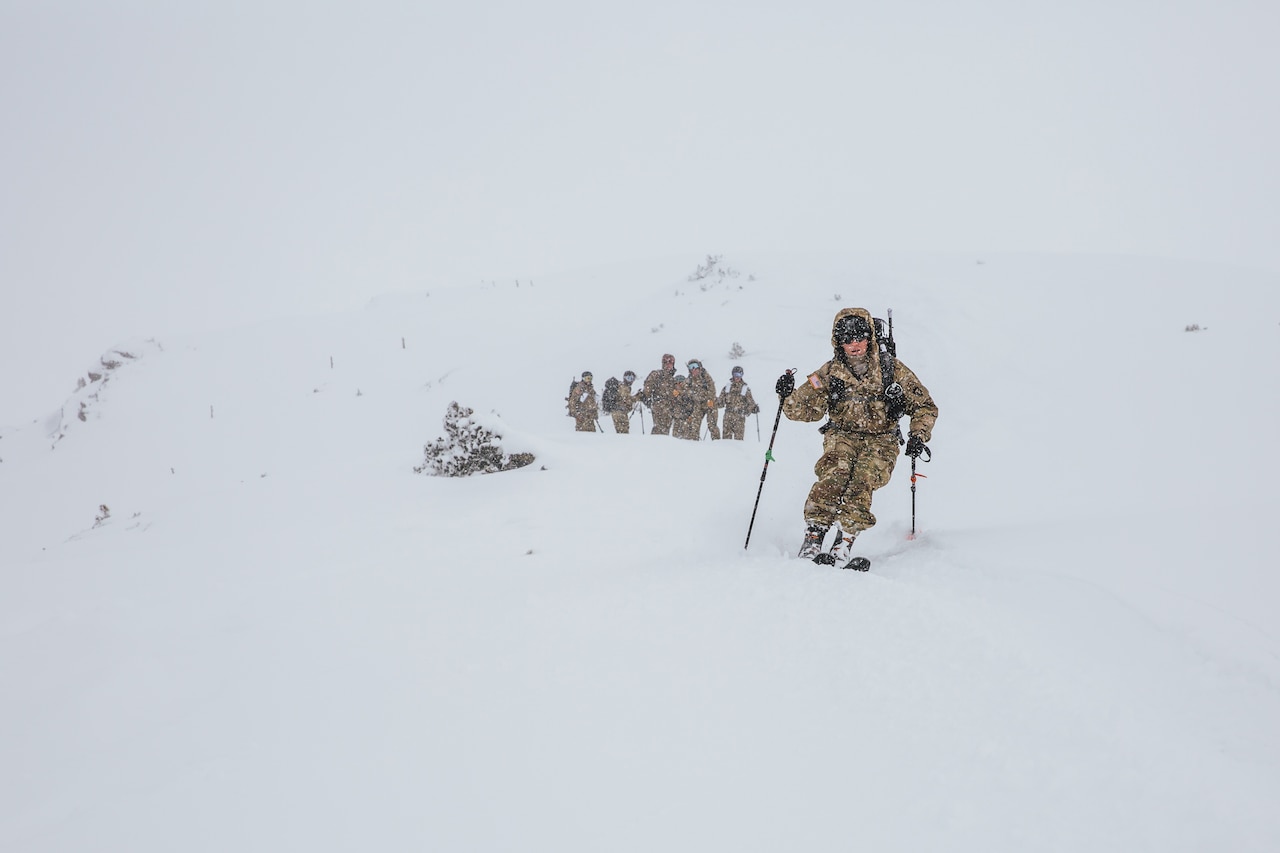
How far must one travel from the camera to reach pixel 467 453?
7523mm

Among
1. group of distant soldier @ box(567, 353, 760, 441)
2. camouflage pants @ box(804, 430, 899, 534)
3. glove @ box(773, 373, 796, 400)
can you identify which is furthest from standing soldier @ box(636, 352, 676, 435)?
camouflage pants @ box(804, 430, 899, 534)

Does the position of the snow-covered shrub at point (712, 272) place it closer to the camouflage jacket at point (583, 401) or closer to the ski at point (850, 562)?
the camouflage jacket at point (583, 401)

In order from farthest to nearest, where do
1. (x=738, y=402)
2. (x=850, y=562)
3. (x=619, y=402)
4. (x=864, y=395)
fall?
(x=619, y=402) → (x=738, y=402) → (x=864, y=395) → (x=850, y=562)

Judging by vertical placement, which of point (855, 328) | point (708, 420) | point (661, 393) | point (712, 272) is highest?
point (712, 272)

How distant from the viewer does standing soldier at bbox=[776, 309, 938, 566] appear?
507 centimetres

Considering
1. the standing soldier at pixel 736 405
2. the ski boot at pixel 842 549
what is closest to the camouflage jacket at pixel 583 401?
the standing soldier at pixel 736 405

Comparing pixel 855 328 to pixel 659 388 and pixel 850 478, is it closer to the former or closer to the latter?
pixel 850 478

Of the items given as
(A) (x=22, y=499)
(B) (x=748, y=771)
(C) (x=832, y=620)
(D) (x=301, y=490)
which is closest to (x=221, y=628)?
(B) (x=748, y=771)

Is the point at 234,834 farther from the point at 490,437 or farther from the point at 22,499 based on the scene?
the point at 22,499

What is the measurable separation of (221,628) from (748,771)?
9.54 ft

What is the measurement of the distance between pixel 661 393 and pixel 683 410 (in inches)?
27.9

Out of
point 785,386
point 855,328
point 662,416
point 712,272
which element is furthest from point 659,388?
point 712,272

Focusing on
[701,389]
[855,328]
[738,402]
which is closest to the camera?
[855,328]

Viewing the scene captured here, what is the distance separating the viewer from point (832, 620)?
3482 millimetres
